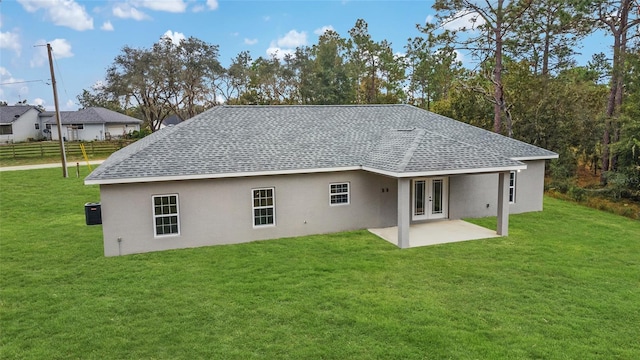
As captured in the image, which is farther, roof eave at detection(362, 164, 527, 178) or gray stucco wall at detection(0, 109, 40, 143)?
gray stucco wall at detection(0, 109, 40, 143)

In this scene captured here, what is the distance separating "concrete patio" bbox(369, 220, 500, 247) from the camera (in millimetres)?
12875

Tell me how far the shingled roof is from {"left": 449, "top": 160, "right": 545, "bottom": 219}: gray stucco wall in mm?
975

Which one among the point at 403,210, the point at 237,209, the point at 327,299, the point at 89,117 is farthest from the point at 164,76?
the point at 327,299

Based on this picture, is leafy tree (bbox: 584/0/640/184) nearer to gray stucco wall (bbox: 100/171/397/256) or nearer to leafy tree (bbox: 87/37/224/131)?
gray stucco wall (bbox: 100/171/397/256)

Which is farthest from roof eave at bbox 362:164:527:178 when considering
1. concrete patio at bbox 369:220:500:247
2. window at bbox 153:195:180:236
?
window at bbox 153:195:180:236

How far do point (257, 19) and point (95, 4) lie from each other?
875 centimetres

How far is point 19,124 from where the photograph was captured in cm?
4712

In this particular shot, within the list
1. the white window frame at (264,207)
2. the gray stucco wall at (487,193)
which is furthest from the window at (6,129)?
the gray stucco wall at (487,193)

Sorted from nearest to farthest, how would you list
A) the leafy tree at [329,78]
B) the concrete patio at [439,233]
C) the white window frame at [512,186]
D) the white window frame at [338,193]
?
1. the concrete patio at [439,233]
2. the white window frame at [338,193]
3. the white window frame at [512,186]
4. the leafy tree at [329,78]

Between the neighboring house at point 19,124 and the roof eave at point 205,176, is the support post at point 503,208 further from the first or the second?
the neighboring house at point 19,124

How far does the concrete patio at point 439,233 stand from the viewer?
1288 centimetres

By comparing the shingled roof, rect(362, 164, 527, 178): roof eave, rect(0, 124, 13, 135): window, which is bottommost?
rect(362, 164, 527, 178): roof eave

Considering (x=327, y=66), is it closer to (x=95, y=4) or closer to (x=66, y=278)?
(x=95, y=4)

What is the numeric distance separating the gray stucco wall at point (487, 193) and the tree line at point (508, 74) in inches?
215
